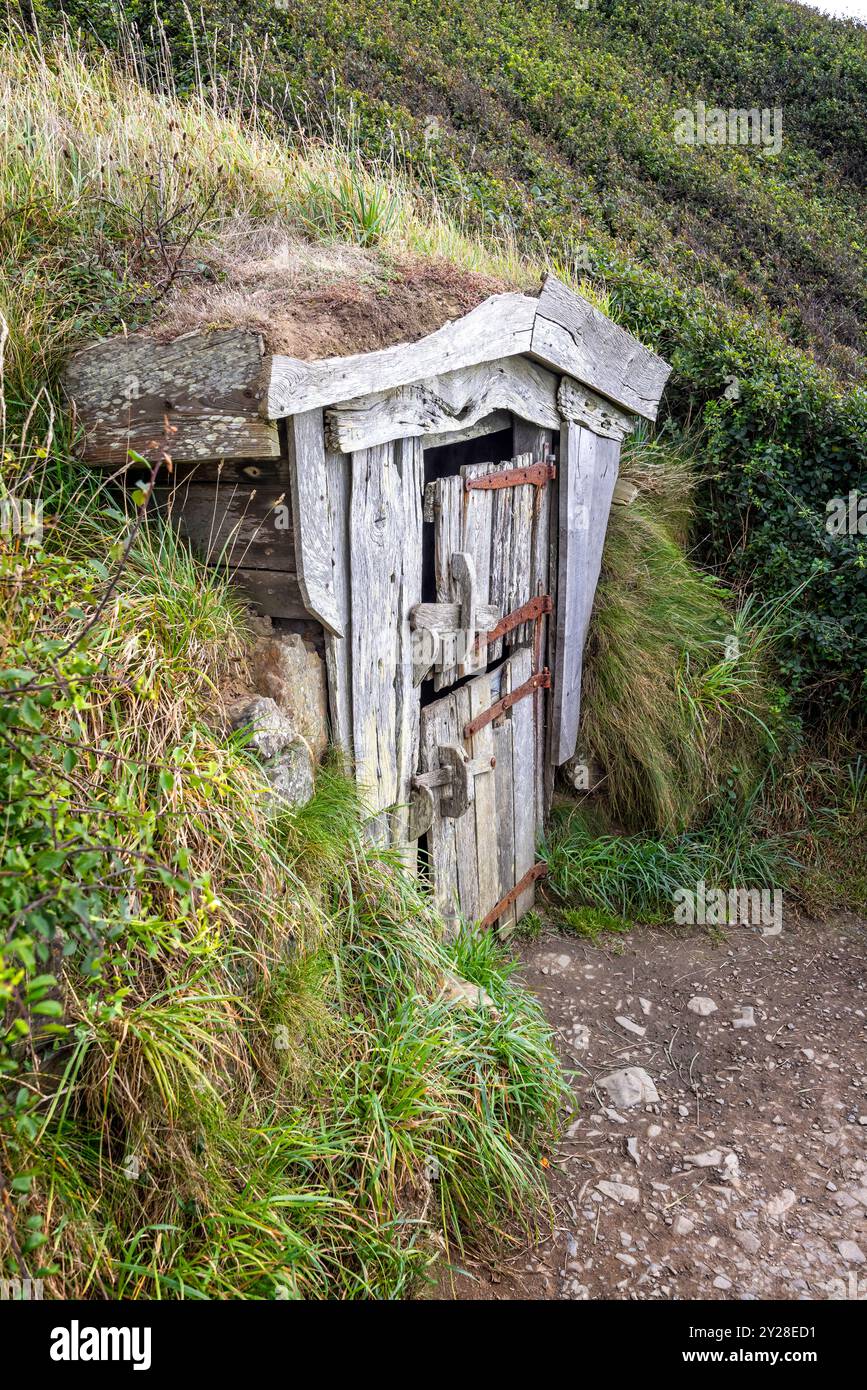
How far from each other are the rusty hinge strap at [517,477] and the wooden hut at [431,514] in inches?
0.5

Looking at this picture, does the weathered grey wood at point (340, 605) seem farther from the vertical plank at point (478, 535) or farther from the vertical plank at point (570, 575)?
the vertical plank at point (570, 575)

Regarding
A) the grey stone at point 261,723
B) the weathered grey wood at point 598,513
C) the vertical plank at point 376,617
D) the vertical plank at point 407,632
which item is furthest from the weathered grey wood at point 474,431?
the grey stone at point 261,723

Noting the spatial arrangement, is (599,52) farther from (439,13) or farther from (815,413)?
(815,413)

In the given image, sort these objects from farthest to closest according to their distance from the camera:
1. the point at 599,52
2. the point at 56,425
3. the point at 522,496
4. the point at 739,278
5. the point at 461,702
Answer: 1. the point at 599,52
2. the point at 739,278
3. the point at 522,496
4. the point at 461,702
5. the point at 56,425

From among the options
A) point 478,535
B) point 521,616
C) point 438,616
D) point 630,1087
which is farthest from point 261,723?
point 630,1087

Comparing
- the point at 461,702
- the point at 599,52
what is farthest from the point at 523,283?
the point at 599,52

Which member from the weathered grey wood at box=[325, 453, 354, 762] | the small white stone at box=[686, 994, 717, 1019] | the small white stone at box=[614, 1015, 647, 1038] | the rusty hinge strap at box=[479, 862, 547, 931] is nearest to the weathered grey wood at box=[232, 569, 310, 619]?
the weathered grey wood at box=[325, 453, 354, 762]

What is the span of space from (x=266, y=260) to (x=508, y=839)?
3.18m

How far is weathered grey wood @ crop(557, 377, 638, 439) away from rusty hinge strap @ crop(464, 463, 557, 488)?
0.99 ft

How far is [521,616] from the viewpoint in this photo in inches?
209

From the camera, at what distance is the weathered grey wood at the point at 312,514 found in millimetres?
3273

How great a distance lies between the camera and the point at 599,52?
41.0ft

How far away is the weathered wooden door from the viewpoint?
4.37 meters

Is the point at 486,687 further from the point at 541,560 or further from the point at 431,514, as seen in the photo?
the point at 431,514
